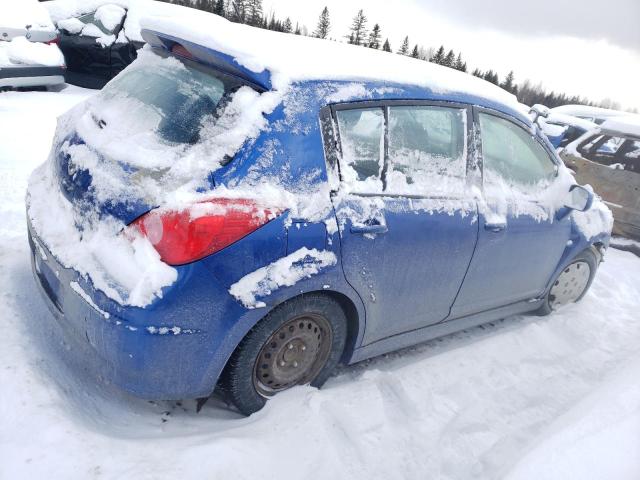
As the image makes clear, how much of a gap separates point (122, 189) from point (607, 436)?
2398mm

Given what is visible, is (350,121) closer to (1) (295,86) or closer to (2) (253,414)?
(1) (295,86)

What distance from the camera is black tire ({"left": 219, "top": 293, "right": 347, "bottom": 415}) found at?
232 cm

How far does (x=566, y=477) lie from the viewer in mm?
2045

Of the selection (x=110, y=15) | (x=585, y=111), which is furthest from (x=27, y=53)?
(x=585, y=111)

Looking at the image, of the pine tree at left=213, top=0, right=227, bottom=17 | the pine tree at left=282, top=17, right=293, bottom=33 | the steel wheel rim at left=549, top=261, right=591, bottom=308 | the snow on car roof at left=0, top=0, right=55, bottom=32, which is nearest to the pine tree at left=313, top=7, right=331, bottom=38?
the pine tree at left=282, top=17, right=293, bottom=33

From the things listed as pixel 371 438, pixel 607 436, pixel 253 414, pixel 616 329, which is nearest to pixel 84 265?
pixel 253 414

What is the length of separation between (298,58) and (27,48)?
6.89 m

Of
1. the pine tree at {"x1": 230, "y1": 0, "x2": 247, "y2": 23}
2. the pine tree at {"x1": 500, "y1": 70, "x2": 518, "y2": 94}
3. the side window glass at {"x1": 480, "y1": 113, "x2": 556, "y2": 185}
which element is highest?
the side window glass at {"x1": 480, "y1": 113, "x2": 556, "y2": 185}

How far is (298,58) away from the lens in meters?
2.39

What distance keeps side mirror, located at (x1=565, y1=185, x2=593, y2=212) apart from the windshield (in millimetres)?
2702

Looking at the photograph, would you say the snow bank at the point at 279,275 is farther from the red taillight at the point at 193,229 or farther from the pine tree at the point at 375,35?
the pine tree at the point at 375,35

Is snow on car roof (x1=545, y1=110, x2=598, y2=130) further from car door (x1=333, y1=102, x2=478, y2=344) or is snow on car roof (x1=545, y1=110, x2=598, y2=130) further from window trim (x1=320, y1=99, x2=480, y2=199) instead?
car door (x1=333, y1=102, x2=478, y2=344)

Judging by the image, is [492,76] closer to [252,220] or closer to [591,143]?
[591,143]

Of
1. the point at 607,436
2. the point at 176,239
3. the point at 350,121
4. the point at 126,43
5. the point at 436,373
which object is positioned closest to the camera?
the point at 176,239
